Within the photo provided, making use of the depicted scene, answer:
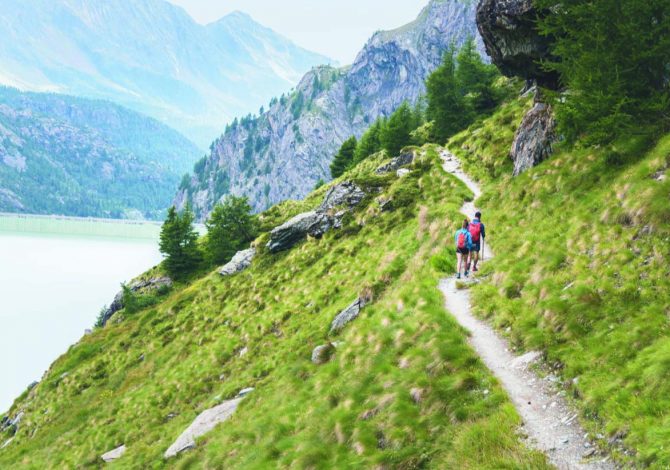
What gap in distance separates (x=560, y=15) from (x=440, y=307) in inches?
560

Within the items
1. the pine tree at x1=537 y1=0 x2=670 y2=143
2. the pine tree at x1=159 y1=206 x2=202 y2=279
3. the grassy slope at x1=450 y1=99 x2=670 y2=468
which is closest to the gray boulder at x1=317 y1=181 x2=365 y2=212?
the grassy slope at x1=450 y1=99 x2=670 y2=468

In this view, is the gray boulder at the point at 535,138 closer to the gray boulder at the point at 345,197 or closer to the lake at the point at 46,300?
the gray boulder at the point at 345,197

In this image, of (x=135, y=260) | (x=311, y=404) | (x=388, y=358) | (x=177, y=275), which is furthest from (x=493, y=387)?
(x=135, y=260)

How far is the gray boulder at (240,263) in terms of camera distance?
43.7 metres

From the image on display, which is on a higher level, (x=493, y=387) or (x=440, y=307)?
(x=440, y=307)

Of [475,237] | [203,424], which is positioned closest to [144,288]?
[203,424]

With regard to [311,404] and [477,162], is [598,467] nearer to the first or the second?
[311,404]

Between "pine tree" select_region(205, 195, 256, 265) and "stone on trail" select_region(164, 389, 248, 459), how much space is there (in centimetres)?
3748

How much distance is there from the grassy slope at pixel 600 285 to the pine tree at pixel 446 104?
40245 millimetres

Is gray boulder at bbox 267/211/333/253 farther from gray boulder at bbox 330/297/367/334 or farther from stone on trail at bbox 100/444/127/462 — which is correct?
stone on trail at bbox 100/444/127/462

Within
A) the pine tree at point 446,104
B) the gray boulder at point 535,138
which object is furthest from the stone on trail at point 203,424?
the pine tree at point 446,104

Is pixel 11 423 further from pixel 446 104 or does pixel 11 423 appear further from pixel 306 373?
pixel 446 104

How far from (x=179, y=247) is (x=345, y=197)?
33.4 meters

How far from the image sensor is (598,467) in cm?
775
